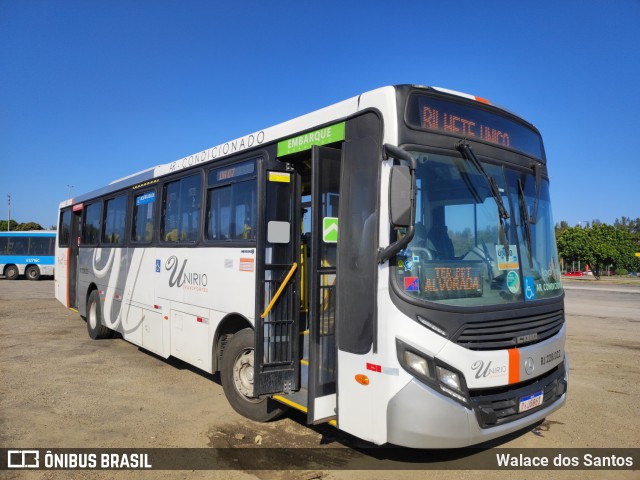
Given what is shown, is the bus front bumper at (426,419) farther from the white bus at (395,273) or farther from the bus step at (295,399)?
the bus step at (295,399)

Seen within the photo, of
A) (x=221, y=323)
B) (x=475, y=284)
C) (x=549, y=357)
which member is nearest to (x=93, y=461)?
(x=221, y=323)

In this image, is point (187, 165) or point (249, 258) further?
point (187, 165)

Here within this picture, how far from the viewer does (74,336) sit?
1070 centimetres

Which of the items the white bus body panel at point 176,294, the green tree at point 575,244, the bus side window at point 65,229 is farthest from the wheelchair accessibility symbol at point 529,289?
the green tree at point 575,244

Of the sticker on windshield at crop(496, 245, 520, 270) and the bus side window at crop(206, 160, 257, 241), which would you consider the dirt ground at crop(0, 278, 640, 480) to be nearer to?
the sticker on windshield at crop(496, 245, 520, 270)

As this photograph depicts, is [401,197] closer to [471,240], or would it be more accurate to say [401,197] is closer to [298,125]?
[471,240]

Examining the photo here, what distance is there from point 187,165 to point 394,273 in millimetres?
4176

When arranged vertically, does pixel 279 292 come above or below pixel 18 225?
below

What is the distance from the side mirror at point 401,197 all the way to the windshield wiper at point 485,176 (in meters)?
0.72

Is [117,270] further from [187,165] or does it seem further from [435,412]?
[435,412]

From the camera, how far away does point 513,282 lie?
420 cm

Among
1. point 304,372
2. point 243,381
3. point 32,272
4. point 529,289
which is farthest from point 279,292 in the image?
point 32,272

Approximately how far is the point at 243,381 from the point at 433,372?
2.64m

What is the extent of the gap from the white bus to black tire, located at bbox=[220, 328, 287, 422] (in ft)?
0.07
